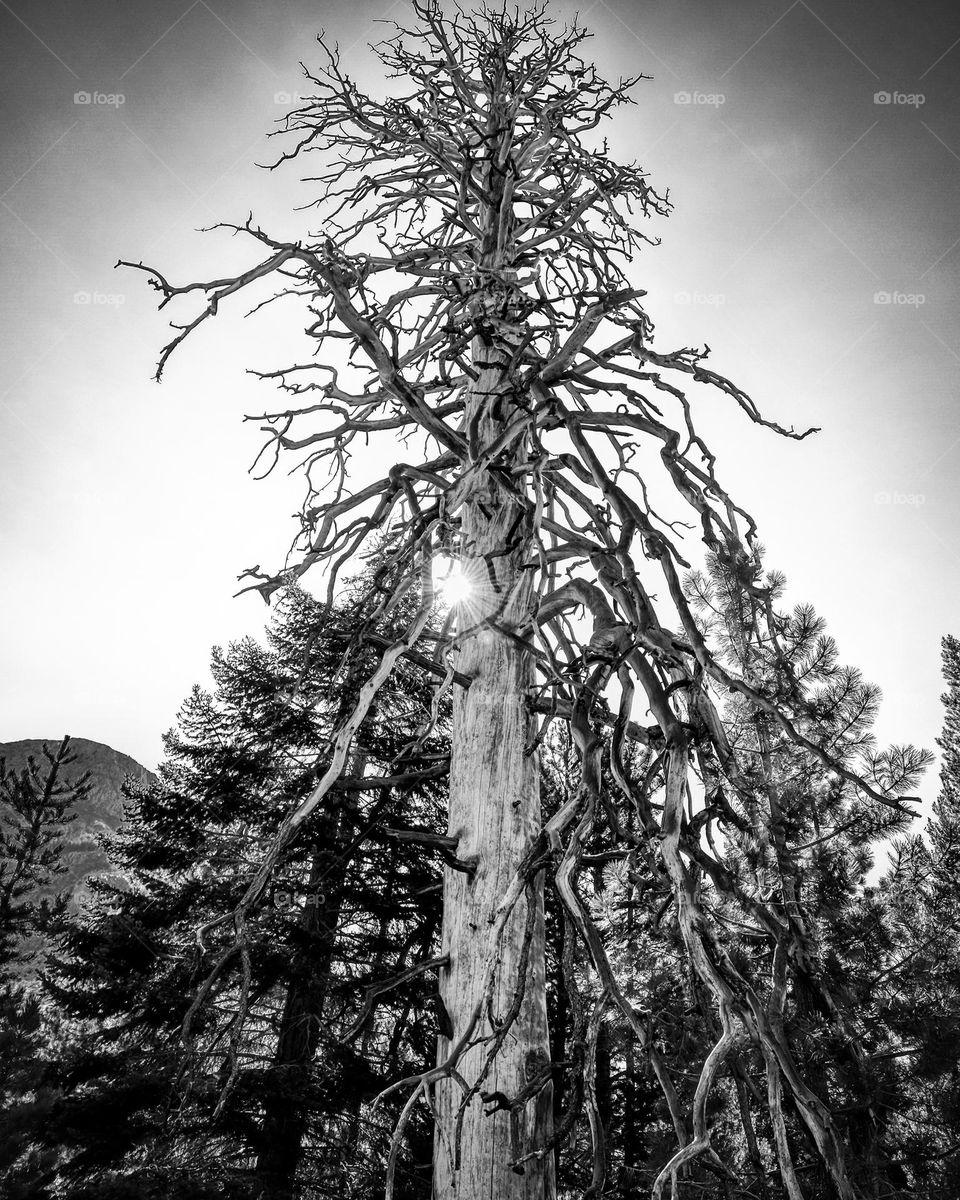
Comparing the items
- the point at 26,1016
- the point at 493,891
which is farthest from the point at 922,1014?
the point at 26,1016

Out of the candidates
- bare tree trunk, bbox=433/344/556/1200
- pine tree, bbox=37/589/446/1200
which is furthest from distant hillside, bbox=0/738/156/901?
bare tree trunk, bbox=433/344/556/1200

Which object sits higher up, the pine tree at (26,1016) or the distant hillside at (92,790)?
the distant hillside at (92,790)

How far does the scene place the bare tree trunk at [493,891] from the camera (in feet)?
6.95

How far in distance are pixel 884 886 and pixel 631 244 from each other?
7.51 m

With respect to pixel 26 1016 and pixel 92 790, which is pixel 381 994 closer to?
pixel 26 1016

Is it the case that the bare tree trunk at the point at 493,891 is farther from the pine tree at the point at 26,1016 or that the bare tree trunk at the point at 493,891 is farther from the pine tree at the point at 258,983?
the pine tree at the point at 26,1016

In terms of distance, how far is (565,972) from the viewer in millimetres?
1953

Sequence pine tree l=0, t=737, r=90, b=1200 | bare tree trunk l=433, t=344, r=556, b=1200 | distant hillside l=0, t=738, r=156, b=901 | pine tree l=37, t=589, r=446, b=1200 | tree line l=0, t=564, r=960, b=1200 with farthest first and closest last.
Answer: distant hillside l=0, t=738, r=156, b=901
pine tree l=37, t=589, r=446, b=1200
tree line l=0, t=564, r=960, b=1200
pine tree l=0, t=737, r=90, b=1200
bare tree trunk l=433, t=344, r=556, b=1200

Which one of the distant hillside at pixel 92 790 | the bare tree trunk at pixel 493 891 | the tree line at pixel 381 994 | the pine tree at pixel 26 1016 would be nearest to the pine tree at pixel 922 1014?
the tree line at pixel 381 994

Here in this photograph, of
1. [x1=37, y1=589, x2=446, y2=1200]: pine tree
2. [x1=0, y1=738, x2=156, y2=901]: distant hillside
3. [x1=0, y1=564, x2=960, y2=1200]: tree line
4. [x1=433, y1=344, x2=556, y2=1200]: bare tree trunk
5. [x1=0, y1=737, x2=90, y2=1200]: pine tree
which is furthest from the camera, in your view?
[x1=0, y1=738, x2=156, y2=901]: distant hillside

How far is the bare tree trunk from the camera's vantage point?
2117mm

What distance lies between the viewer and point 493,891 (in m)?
2.50

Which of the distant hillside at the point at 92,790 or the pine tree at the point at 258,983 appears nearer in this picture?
the pine tree at the point at 258,983

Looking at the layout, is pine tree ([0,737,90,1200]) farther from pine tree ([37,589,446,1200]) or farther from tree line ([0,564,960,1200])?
pine tree ([37,589,446,1200])
